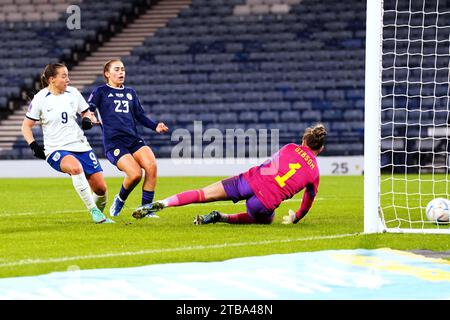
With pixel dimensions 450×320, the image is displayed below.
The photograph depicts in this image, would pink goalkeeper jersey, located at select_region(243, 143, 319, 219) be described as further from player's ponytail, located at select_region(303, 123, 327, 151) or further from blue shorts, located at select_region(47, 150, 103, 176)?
blue shorts, located at select_region(47, 150, 103, 176)

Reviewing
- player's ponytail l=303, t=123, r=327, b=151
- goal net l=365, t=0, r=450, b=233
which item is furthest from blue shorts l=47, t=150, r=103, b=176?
goal net l=365, t=0, r=450, b=233

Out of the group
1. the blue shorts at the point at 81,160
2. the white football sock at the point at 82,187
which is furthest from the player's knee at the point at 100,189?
the white football sock at the point at 82,187

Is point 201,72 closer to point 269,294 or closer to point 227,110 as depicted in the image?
point 227,110

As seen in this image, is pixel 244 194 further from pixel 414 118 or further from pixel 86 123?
pixel 414 118

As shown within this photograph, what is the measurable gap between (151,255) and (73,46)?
903 inches

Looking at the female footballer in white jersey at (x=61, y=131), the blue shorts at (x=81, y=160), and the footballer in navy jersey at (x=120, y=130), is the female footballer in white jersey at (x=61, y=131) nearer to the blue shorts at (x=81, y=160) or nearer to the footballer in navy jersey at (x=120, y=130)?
the blue shorts at (x=81, y=160)

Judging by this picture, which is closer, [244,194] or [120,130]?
[244,194]

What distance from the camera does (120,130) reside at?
10.6 meters

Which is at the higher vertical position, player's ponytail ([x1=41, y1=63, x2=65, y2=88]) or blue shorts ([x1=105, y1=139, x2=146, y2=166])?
player's ponytail ([x1=41, y1=63, x2=65, y2=88])

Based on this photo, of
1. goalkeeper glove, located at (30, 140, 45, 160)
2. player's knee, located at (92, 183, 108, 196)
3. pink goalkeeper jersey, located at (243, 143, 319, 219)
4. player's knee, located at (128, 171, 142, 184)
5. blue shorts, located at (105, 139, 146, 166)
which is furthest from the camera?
blue shorts, located at (105, 139, 146, 166)

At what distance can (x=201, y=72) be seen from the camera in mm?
27891

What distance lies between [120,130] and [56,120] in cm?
110

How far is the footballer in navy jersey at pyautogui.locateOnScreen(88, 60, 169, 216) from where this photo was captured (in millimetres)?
10547

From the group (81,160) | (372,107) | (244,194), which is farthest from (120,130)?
(372,107)
